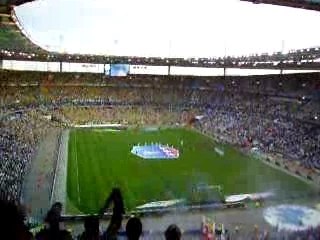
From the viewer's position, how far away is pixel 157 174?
1852 cm

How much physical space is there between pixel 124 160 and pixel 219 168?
4.52 m

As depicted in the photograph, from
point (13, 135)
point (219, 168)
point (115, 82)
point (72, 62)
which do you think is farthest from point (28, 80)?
point (219, 168)

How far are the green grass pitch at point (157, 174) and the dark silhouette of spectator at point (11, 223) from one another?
10759 mm

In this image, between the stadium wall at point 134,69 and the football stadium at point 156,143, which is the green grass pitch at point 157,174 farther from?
the stadium wall at point 134,69

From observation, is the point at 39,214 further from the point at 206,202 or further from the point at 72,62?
the point at 72,62

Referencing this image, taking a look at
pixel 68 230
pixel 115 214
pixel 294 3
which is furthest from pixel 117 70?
pixel 115 214

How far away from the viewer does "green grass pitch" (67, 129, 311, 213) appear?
585 inches

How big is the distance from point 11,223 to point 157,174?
1721cm

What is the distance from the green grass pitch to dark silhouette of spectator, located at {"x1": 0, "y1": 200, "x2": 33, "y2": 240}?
10.8 metres

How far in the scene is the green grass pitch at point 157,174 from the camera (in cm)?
1485

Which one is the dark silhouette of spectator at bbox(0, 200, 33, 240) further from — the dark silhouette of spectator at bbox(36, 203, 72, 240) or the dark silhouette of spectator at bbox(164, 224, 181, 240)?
the dark silhouette of spectator at bbox(164, 224, 181, 240)

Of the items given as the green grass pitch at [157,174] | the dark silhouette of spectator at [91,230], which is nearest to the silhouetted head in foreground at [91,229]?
the dark silhouette of spectator at [91,230]

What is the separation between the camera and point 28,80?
3947 cm

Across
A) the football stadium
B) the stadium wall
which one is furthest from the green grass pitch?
the stadium wall
